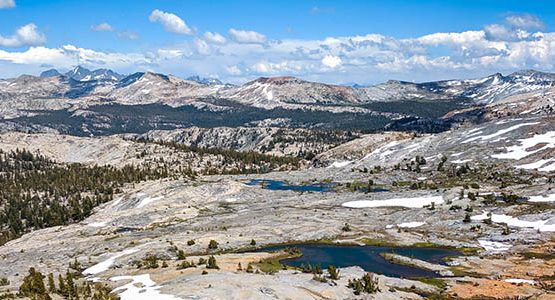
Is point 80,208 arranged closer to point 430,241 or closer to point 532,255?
point 430,241

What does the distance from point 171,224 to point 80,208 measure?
233 ft

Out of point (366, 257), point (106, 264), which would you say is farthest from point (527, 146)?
point (106, 264)

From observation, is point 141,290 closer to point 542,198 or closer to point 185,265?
point 185,265

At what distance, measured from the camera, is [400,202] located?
5694 inches

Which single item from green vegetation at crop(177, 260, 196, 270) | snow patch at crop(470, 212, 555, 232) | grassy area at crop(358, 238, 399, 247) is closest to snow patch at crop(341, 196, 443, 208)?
snow patch at crop(470, 212, 555, 232)

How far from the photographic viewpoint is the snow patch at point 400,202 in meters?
139

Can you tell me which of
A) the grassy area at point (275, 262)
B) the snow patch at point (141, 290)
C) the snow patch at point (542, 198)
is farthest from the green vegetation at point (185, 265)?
the snow patch at point (542, 198)

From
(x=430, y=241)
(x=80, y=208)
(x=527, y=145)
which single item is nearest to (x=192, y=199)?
(x=80, y=208)

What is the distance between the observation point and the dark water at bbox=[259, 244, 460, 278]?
8388cm

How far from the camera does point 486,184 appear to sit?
157 metres

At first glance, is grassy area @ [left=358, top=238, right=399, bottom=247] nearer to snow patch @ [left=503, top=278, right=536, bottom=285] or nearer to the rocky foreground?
the rocky foreground

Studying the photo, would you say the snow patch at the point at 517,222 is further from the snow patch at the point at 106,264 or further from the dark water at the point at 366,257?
the snow patch at the point at 106,264

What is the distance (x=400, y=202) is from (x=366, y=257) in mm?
54364

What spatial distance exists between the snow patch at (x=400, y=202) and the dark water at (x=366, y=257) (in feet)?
132
